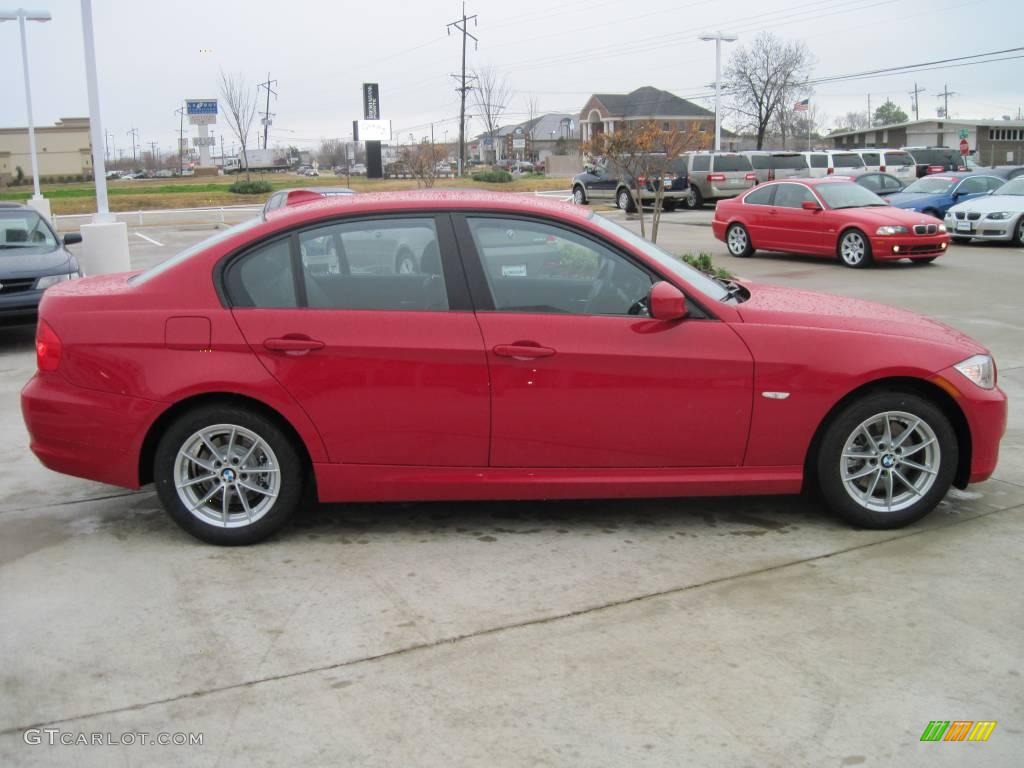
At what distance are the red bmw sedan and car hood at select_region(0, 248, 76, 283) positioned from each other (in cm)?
635

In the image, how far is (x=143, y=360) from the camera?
15.3 ft

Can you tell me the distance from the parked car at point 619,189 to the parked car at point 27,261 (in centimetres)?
2039

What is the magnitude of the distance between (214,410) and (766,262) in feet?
49.2

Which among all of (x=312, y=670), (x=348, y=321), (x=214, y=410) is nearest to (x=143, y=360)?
(x=214, y=410)

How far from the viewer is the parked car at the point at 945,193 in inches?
904

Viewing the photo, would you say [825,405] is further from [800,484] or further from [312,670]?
[312,670]

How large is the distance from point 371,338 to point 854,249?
13885mm

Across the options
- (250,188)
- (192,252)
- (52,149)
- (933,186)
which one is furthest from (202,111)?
(192,252)

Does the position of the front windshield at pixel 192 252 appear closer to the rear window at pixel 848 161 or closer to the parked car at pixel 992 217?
the parked car at pixel 992 217

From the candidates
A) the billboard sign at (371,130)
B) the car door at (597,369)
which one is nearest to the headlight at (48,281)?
the car door at (597,369)

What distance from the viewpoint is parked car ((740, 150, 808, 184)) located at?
3344 centimetres

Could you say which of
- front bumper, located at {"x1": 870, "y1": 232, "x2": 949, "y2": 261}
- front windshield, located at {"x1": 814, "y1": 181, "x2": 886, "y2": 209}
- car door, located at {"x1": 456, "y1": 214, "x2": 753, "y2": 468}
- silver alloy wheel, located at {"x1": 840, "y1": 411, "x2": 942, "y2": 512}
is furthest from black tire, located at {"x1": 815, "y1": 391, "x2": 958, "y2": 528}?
front windshield, located at {"x1": 814, "y1": 181, "x2": 886, "y2": 209}

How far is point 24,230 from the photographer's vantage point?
1210 centimetres

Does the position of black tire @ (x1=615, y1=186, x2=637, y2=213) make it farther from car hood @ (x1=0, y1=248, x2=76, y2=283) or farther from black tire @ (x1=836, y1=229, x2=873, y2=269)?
car hood @ (x1=0, y1=248, x2=76, y2=283)
